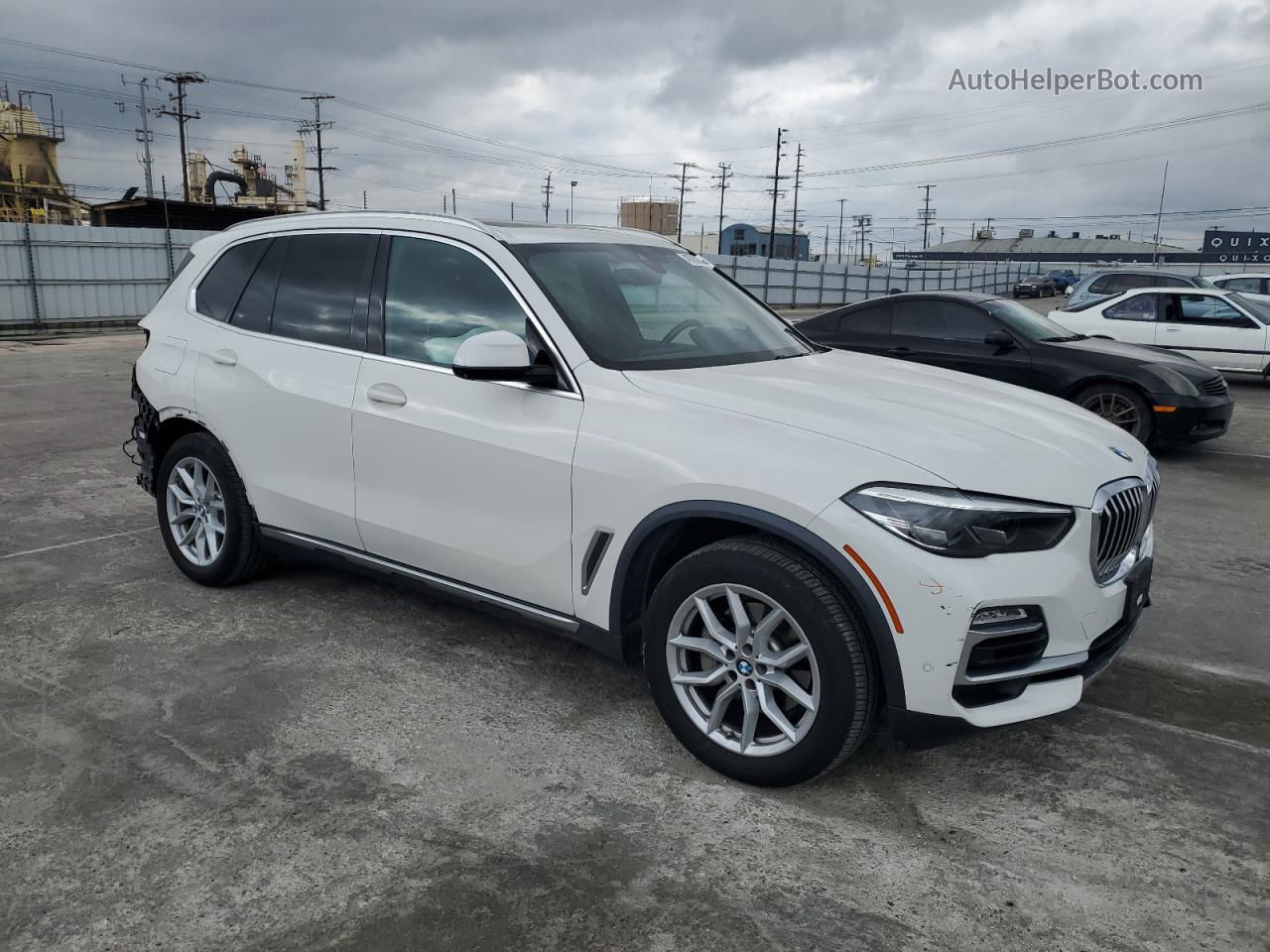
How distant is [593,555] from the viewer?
11.2 feet

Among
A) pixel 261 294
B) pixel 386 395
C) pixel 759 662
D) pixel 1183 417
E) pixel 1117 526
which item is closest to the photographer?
pixel 759 662

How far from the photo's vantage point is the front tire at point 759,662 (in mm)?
2916

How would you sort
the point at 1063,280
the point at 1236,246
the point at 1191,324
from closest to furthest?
the point at 1191,324 → the point at 1063,280 → the point at 1236,246

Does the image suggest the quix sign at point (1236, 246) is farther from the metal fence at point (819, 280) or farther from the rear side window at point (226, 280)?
the rear side window at point (226, 280)

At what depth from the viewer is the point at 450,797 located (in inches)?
125

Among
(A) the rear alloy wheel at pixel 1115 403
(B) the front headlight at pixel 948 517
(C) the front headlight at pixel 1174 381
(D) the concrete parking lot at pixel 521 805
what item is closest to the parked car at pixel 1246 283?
(C) the front headlight at pixel 1174 381

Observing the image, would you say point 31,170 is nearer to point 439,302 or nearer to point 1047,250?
point 439,302

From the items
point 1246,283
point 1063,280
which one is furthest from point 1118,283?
point 1063,280

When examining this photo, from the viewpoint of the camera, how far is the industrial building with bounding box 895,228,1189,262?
371ft

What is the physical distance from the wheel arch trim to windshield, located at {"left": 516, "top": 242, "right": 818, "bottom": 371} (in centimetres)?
66

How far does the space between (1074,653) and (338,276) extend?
3.24 m

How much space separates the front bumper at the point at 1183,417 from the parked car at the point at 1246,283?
11.4m

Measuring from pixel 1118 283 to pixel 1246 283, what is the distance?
16.7ft

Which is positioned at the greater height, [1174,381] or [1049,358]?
[1049,358]
